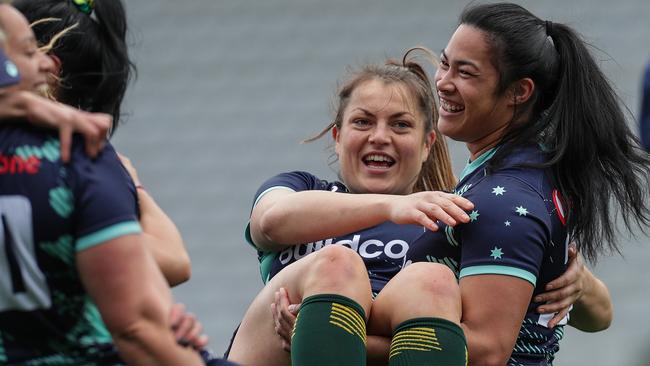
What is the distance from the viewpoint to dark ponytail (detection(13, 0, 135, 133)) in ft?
9.05

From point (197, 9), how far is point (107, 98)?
21.1ft

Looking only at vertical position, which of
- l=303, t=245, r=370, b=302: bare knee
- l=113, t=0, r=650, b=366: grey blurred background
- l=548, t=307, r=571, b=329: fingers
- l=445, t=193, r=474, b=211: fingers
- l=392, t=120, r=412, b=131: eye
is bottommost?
l=113, t=0, r=650, b=366: grey blurred background

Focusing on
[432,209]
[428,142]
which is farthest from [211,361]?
[428,142]

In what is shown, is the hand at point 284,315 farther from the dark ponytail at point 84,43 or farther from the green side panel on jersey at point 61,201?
the green side panel on jersey at point 61,201

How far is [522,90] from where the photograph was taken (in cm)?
312

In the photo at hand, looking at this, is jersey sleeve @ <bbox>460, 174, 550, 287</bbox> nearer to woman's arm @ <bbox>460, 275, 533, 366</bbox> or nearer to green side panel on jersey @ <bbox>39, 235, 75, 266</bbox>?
woman's arm @ <bbox>460, 275, 533, 366</bbox>

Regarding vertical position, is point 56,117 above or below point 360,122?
above

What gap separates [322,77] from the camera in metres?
8.76

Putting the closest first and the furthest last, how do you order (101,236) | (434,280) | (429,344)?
(101,236) < (429,344) < (434,280)

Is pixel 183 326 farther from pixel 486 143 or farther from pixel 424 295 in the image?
pixel 486 143

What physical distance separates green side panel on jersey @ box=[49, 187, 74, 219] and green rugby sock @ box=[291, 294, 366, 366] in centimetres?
90

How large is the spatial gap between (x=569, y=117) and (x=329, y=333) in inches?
33.3

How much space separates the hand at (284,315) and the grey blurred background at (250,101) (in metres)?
4.82

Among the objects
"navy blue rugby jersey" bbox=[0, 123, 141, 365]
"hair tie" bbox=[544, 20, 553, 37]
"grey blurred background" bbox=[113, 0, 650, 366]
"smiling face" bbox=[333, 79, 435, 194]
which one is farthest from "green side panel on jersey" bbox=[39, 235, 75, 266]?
"grey blurred background" bbox=[113, 0, 650, 366]
